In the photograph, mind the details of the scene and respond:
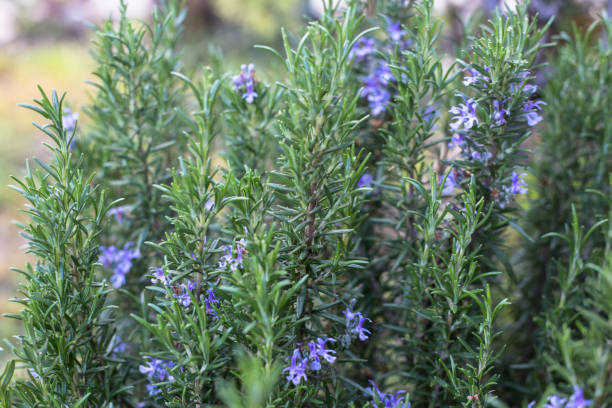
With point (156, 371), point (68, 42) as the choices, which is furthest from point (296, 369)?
point (68, 42)

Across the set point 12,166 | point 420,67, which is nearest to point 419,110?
point 420,67

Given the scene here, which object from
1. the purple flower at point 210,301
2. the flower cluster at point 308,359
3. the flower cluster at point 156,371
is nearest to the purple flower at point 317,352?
the flower cluster at point 308,359

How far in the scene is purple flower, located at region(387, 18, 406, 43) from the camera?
1324 mm

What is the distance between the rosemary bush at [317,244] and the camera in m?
0.83

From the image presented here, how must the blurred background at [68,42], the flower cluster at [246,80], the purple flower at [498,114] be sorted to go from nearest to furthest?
1. the purple flower at [498,114]
2. the flower cluster at [246,80]
3. the blurred background at [68,42]

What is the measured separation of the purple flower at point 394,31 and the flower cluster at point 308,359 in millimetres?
864

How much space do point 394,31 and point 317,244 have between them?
2.48 ft

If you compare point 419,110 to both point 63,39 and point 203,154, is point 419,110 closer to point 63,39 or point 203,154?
point 203,154

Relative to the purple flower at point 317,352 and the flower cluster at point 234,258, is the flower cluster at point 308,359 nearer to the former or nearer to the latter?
the purple flower at point 317,352

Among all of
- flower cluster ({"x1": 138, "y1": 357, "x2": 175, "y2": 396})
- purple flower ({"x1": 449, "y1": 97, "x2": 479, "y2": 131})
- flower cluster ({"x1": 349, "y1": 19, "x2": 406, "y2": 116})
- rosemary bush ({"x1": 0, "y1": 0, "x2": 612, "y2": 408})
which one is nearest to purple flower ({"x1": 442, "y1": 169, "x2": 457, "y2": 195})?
rosemary bush ({"x1": 0, "y1": 0, "x2": 612, "y2": 408})

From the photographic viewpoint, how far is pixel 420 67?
1065 millimetres

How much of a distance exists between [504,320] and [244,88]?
117 centimetres

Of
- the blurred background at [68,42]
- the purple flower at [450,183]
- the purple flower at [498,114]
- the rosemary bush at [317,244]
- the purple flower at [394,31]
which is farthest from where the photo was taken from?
the blurred background at [68,42]

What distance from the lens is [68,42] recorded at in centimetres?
856
